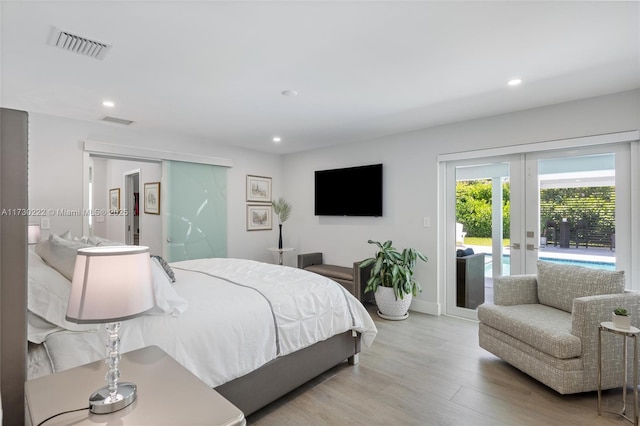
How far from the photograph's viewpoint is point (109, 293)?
39.7 inches

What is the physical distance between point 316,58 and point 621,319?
2.63 meters

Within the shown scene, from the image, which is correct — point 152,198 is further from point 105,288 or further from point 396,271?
point 105,288

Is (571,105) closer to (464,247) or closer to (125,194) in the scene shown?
(464,247)

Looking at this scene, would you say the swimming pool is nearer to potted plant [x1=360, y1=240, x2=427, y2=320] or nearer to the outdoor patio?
the outdoor patio

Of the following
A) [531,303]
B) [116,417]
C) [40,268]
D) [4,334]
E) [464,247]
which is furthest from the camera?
[464,247]

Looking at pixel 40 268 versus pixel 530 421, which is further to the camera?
pixel 530 421

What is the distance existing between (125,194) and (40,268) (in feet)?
12.0

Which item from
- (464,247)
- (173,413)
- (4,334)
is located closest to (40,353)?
(4,334)

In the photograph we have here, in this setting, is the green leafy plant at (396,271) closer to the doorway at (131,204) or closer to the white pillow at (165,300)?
the white pillow at (165,300)

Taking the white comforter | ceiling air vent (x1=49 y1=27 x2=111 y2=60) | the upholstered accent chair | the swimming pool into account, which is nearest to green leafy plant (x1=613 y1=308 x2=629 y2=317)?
the upholstered accent chair

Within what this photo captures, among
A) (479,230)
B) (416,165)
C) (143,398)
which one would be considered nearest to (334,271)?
(416,165)

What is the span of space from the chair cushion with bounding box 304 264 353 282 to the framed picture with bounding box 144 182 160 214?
2.43 meters

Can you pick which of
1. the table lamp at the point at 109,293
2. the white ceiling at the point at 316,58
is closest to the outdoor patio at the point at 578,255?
the white ceiling at the point at 316,58

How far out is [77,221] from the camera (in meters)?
3.67
